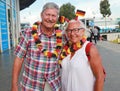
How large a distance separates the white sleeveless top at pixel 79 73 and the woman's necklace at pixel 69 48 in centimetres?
5

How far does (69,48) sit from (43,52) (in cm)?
26

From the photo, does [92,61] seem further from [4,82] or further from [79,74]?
[4,82]

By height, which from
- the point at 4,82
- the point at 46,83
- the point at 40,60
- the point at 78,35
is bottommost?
the point at 4,82

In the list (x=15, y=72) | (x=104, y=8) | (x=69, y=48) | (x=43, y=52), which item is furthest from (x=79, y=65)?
(x=104, y=8)

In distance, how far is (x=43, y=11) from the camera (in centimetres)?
361

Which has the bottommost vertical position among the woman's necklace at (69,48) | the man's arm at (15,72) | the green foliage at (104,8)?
the man's arm at (15,72)

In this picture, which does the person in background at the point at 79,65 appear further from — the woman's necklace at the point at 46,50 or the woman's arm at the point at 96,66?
the woman's necklace at the point at 46,50

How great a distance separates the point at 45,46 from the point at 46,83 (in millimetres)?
375

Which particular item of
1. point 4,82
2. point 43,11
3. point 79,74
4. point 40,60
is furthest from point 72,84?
point 4,82

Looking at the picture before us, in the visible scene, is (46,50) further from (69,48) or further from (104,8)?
(104,8)

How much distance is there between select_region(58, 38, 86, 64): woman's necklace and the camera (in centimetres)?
346

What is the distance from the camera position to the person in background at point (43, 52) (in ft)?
11.8

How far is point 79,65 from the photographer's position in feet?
11.0

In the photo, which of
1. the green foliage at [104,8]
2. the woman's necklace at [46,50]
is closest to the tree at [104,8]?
the green foliage at [104,8]
